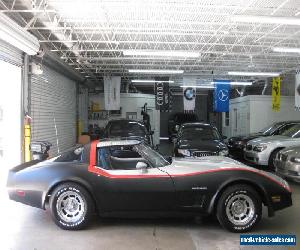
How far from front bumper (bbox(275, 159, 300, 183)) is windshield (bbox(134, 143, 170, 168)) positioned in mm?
3720

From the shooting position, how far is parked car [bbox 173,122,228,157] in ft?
30.2

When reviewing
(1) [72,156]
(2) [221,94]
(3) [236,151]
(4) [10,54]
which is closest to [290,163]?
(1) [72,156]

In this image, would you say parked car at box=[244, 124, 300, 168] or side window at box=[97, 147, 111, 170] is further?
parked car at box=[244, 124, 300, 168]

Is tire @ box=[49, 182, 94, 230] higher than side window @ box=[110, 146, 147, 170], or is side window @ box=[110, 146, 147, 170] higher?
side window @ box=[110, 146, 147, 170]

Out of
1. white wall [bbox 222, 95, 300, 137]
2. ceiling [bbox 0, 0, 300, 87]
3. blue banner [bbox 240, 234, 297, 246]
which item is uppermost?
ceiling [bbox 0, 0, 300, 87]

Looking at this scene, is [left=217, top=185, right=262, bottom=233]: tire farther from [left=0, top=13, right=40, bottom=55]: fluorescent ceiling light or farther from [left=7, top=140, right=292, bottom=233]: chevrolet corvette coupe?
[left=0, top=13, right=40, bottom=55]: fluorescent ceiling light

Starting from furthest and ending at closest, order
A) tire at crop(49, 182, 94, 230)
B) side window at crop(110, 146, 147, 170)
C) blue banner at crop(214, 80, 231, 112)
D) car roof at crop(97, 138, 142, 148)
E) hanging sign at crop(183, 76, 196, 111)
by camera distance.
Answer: hanging sign at crop(183, 76, 196, 111), blue banner at crop(214, 80, 231, 112), side window at crop(110, 146, 147, 170), car roof at crop(97, 138, 142, 148), tire at crop(49, 182, 94, 230)

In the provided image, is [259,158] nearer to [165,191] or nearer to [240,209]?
[240,209]

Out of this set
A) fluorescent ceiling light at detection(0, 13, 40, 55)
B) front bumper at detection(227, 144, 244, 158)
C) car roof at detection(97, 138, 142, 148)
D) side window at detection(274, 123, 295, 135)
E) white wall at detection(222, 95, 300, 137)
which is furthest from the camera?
white wall at detection(222, 95, 300, 137)

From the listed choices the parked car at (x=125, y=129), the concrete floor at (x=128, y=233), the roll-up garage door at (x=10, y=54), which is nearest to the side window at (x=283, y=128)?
the parked car at (x=125, y=129)

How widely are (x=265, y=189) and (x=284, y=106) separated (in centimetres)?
1654

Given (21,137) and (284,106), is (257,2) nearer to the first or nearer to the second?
(21,137)

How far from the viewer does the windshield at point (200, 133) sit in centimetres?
1041

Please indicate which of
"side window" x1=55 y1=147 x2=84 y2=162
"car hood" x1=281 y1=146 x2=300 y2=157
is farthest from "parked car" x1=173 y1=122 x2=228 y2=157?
"side window" x1=55 y1=147 x2=84 y2=162
